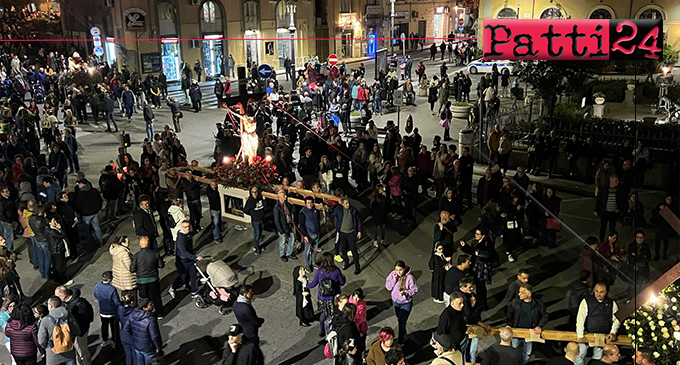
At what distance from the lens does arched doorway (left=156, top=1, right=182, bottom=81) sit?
34.3 m

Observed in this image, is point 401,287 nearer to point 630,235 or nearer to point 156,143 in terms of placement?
point 630,235

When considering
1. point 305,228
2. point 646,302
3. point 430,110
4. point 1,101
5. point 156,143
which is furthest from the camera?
point 430,110

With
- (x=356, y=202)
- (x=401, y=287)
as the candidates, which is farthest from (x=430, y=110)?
(x=401, y=287)

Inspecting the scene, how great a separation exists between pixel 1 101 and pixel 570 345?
22.6 metres

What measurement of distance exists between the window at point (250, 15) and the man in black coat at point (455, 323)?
3315 cm

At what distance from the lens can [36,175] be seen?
15000mm

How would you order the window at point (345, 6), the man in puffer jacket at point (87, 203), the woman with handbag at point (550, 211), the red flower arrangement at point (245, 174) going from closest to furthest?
the woman with handbag at point (550, 211), the man in puffer jacket at point (87, 203), the red flower arrangement at point (245, 174), the window at point (345, 6)

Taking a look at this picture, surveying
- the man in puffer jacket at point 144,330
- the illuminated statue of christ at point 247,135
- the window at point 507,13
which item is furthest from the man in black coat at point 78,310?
the window at point 507,13

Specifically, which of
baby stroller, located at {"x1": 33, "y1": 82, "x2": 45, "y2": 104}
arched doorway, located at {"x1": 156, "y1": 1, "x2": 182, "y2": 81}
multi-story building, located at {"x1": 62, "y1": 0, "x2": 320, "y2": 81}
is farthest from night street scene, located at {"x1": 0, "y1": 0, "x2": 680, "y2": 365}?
arched doorway, located at {"x1": 156, "y1": 1, "x2": 182, "y2": 81}

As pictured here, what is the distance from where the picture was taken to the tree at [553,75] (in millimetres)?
22422

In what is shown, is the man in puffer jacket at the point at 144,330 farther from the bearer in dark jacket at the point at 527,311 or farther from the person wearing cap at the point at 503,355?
A: the bearer in dark jacket at the point at 527,311

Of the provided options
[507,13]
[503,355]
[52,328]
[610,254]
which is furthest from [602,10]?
[52,328]

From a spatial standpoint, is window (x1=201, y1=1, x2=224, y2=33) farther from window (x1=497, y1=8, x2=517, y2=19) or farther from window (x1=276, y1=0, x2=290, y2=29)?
window (x1=497, y1=8, x2=517, y2=19)

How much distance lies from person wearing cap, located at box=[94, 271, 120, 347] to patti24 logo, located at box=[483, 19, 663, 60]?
6.61 m
